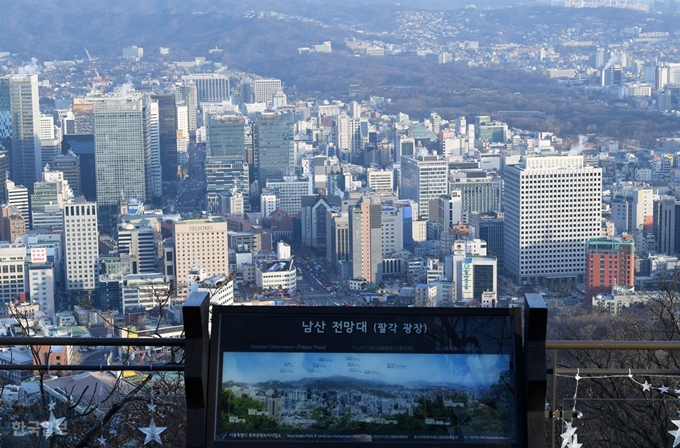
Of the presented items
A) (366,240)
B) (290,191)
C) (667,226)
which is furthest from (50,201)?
(667,226)

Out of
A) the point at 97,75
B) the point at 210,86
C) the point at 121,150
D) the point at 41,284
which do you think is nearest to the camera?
the point at 41,284

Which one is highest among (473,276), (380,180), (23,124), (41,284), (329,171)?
(23,124)

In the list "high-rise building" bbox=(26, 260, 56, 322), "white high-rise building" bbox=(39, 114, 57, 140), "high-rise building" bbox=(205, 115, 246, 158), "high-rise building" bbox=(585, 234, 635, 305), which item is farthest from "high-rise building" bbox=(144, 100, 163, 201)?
"high-rise building" bbox=(585, 234, 635, 305)

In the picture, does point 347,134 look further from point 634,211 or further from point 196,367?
point 196,367

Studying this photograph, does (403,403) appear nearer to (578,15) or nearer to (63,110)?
(63,110)

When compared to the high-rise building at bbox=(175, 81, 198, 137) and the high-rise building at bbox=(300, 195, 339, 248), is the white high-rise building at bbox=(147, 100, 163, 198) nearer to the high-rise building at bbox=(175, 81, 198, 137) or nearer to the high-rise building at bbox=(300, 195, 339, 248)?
the high-rise building at bbox=(175, 81, 198, 137)

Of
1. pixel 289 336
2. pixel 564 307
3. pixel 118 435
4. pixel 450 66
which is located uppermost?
pixel 450 66

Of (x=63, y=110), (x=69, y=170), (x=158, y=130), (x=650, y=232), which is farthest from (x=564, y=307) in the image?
(x=63, y=110)
